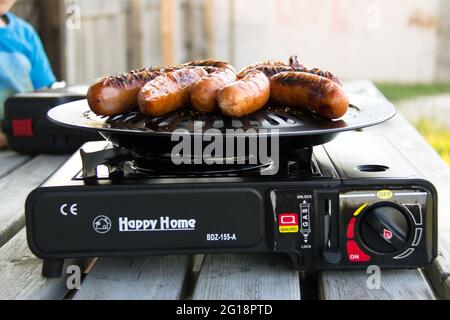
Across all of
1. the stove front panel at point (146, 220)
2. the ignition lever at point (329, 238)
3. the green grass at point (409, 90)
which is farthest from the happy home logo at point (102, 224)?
the green grass at point (409, 90)

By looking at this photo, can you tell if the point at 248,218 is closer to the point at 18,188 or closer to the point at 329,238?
the point at 329,238

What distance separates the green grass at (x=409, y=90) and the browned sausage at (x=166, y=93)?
23.2ft

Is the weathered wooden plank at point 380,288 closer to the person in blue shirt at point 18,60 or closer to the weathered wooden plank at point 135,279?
the weathered wooden plank at point 135,279

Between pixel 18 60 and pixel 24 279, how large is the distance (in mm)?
1875

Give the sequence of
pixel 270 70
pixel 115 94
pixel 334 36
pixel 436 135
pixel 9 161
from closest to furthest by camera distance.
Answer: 1. pixel 115 94
2. pixel 270 70
3. pixel 9 161
4. pixel 436 135
5. pixel 334 36

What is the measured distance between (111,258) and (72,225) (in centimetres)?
18

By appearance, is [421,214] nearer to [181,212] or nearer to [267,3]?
[181,212]

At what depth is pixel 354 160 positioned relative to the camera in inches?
60.6

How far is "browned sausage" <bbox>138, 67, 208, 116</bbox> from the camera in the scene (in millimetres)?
1391

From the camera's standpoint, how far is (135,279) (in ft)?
4.64

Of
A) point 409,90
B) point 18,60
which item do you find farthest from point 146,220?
point 409,90

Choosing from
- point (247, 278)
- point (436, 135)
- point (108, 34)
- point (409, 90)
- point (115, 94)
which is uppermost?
point (115, 94)

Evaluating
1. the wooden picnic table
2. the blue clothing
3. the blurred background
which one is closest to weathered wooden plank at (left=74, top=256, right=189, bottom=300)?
the wooden picnic table

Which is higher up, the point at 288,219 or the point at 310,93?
the point at 310,93
